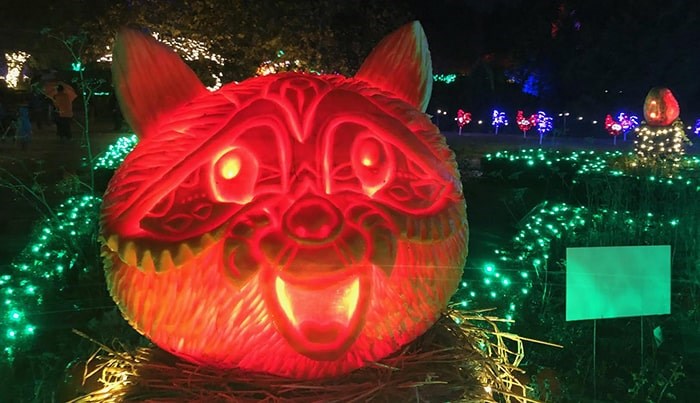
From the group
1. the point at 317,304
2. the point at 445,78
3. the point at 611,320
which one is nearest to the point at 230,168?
the point at 317,304

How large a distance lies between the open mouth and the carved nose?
132 millimetres

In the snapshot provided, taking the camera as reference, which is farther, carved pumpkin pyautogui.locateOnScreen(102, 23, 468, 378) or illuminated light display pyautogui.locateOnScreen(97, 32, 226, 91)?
illuminated light display pyautogui.locateOnScreen(97, 32, 226, 91)

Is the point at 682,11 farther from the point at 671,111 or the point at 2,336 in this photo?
the point at 2,336

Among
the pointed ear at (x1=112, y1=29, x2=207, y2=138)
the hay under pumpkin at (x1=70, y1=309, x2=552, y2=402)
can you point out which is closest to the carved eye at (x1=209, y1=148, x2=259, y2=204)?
the pointed ear at (x1=112, y1=29, x2=207, y2=138)

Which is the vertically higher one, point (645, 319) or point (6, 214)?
point (6, 214)

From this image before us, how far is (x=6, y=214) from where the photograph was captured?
8.05m

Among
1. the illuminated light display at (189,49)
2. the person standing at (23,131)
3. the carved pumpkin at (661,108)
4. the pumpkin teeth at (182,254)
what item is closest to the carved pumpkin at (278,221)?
the pumpkin teeth at (182,254)

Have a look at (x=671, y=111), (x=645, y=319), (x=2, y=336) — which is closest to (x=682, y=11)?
(x=671, y=111)

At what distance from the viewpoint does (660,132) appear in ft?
41.0

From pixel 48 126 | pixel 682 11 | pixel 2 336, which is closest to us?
pixel 2 336

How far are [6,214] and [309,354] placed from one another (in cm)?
736

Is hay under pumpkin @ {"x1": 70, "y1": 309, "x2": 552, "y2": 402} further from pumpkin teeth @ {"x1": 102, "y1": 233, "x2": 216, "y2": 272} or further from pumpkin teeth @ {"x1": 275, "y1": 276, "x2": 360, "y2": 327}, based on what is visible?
pumpkin teeth @ {"x1": 102, "y1": 233, "x2": 216, "y2": 272}

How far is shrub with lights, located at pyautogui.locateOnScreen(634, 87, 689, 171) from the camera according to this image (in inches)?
486

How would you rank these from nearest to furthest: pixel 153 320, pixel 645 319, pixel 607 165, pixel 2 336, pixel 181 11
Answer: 1. pixel 153 320
2. pixel 2 336
3. pixel 645 319
4. pixel 181 11
5. pixel 607 165
